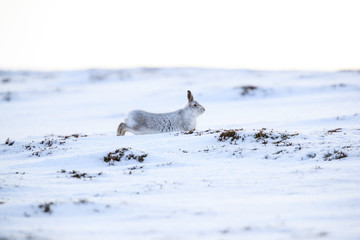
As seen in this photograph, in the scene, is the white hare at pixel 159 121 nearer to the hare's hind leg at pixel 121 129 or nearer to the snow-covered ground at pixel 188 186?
the hare's hind leg at pixel 121 129

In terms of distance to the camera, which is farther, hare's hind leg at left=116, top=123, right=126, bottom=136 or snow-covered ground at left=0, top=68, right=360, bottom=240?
hare's hind leg at left=116, top=123, right=126, bottom=136

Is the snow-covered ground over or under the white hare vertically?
under

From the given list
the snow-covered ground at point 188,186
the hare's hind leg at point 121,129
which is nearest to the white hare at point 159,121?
the hare's hind leg at point 121,129

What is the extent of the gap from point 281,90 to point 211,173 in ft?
79.8

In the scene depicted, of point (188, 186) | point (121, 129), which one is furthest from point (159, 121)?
point (188, 186)

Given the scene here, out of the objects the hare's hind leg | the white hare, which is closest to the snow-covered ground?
the hare's hind leg

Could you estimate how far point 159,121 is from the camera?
1388 cm

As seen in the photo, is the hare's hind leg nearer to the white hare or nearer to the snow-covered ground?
the white hare

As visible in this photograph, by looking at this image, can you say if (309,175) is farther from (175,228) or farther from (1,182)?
(1,182)

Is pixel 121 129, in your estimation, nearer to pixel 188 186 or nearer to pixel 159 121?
pixel 159 121

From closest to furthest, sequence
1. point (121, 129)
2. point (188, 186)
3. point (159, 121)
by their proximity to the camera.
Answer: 1. point (188, 186)
2. point (121, 129)
3. point (159, 121)

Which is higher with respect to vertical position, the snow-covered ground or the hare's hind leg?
the hare's hind leg

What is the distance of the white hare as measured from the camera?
13391 millimetres

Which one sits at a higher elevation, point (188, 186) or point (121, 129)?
point (121, 129)
